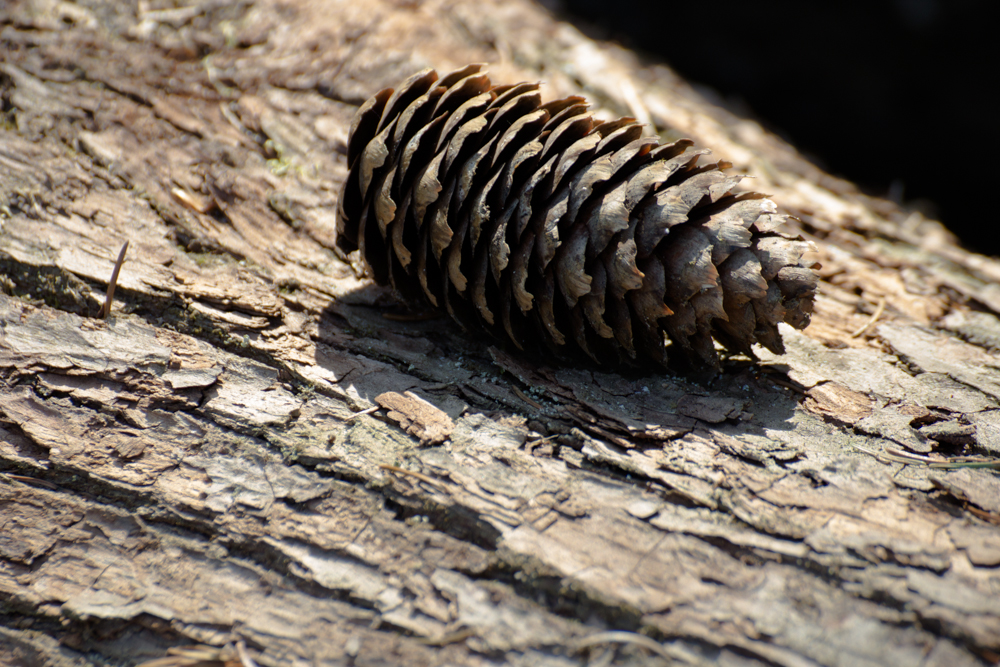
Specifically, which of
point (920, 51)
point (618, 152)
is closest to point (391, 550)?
point (618, 152)

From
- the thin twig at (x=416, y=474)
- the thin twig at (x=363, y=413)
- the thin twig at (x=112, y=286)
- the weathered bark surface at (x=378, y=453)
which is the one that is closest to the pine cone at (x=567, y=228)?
the weathered bark surface at (x=378, y=453)

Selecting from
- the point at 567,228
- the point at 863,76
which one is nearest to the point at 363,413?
the point at 567,228

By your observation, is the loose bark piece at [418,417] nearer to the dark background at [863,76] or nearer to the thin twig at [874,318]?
the thin twig at [874,318]

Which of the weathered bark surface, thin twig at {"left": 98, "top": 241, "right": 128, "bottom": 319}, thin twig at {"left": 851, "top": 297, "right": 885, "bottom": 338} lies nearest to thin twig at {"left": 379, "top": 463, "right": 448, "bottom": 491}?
the weathered bark surface

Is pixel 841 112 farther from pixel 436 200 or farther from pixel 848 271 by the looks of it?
pixel 436 200

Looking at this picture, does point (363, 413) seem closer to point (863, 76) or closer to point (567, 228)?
point (567, 228)

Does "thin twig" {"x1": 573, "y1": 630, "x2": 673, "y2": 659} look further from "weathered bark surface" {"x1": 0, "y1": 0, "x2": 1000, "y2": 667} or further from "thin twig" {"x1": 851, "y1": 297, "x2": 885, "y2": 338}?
"thin twig" {"x1": 851, "y1": 297, "x2": 885, "y2": 338}
